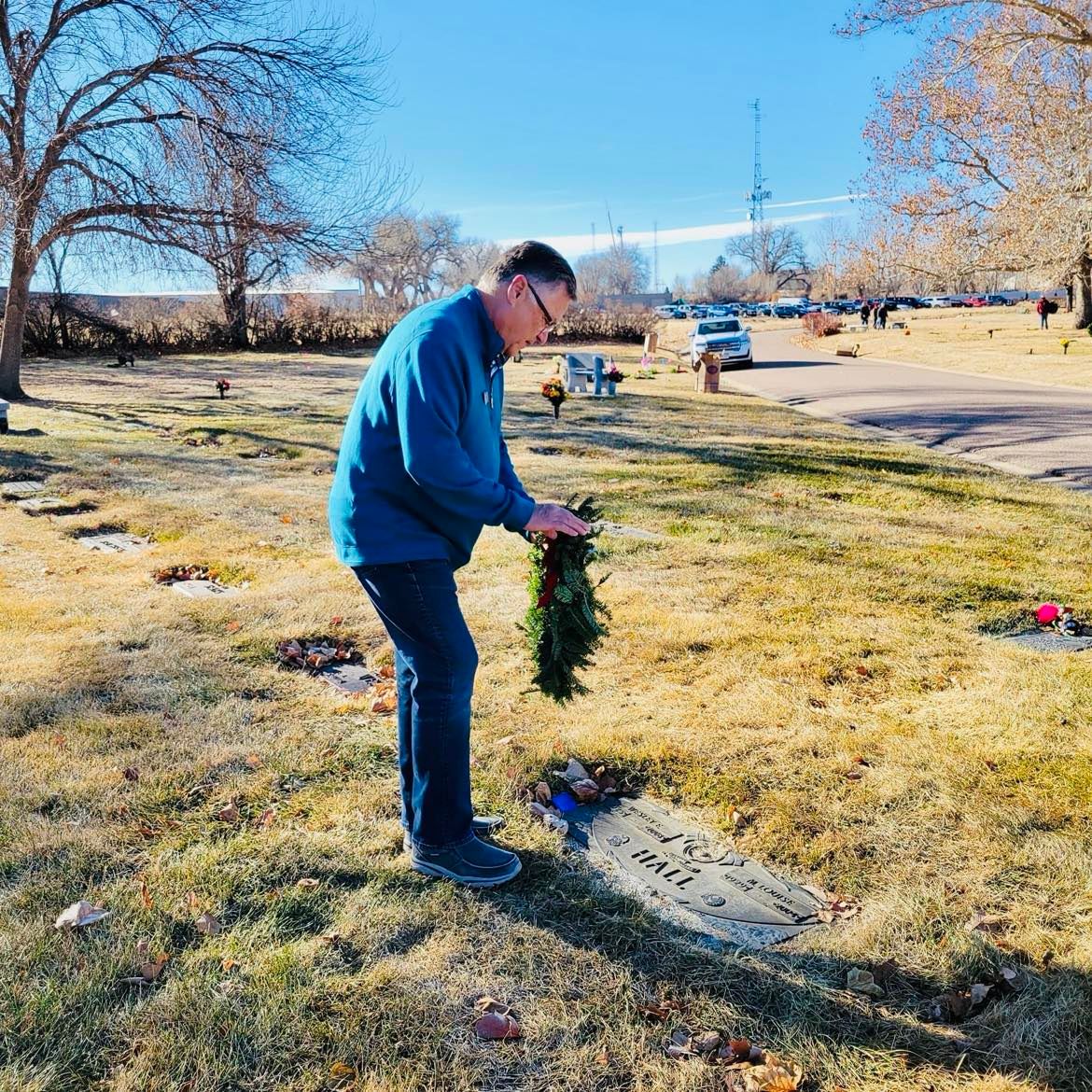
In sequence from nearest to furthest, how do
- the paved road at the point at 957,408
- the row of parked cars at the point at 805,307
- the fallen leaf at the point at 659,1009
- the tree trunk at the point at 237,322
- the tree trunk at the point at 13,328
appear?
the fallen leaf at the point at 659,1009 < the paved road at the point at 957,408 < the tree trunk at the point at 13,328 < the tree trunk at the point at 237,322 < the row of parked cars at the point at 805,307

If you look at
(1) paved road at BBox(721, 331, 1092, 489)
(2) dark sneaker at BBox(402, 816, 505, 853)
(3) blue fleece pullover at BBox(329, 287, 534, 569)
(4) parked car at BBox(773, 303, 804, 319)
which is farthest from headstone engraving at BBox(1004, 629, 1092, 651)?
(4) parked car at BBox(773, 303, 804, 319)

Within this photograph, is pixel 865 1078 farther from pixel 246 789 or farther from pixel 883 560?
pixel 883 560

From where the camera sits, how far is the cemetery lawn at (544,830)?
7.75 feet

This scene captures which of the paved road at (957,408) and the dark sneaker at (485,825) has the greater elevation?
the paved road at (957,408)

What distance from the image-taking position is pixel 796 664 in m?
4.77

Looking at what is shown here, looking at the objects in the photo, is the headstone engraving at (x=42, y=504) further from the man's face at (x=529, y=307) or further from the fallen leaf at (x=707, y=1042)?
the fallen leaf at (x=707, y=1042)

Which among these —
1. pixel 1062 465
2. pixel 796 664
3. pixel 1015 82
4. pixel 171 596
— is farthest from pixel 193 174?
pixel 1015 82

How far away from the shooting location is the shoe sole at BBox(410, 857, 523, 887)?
301 centimetres

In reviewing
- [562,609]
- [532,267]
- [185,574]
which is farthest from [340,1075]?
[185,574]

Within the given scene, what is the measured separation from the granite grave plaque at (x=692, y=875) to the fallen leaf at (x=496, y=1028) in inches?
28.0

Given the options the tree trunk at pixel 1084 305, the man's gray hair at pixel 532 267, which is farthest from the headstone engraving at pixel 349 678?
the tree trunk at pixel 1084 305

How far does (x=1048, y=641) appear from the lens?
16.8 ft

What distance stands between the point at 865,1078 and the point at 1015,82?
106 feet

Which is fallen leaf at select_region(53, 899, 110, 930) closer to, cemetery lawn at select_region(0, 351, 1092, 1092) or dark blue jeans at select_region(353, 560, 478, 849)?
cemetery lawn at select_region(0, 351, 1092, 1092)
